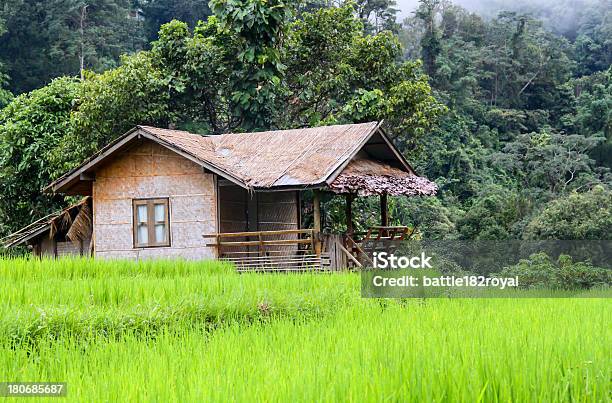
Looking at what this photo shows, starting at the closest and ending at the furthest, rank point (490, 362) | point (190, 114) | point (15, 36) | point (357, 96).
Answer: point (490, 362)
point (357, 96)
point (190, 114)
point (15, 36)

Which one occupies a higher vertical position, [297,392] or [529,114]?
[529,114]

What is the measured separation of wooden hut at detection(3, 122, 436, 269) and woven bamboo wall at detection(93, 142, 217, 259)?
20 millimetres

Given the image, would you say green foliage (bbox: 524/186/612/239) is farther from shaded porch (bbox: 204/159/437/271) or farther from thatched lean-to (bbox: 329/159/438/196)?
thatched lean-to (bbox: 329/159/438/196)

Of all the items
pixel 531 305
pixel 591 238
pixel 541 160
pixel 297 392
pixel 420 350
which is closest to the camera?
pixel 297 392

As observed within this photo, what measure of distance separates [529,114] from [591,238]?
776 inches

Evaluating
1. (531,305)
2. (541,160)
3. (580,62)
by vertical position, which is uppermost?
(580,62)

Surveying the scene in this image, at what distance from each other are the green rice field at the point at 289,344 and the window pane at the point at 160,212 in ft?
23.4

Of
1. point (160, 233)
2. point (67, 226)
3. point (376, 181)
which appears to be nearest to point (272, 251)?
point (160, 233)

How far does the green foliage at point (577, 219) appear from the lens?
19109 mm

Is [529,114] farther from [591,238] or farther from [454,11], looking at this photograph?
[591,238]

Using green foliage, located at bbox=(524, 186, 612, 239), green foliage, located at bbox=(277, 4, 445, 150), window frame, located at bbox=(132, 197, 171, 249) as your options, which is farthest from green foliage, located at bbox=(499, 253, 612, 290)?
green foliage, located at bbox=(277, 4, 445, 150)

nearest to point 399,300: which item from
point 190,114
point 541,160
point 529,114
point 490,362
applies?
point 490,362

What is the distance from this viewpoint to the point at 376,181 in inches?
619

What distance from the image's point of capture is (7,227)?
2152cm
